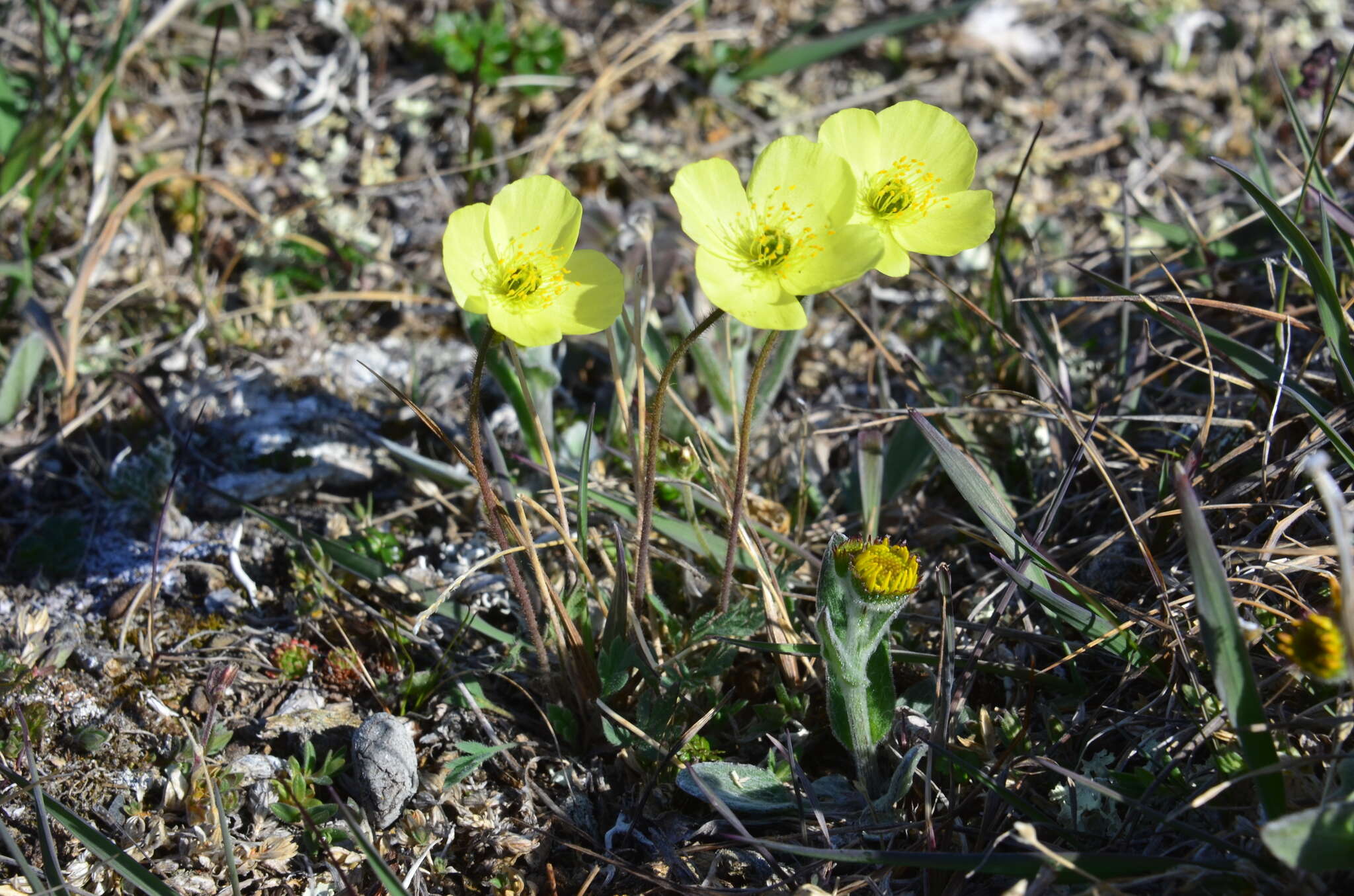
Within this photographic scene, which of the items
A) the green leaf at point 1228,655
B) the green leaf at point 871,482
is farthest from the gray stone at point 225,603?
the green leaf at point 1228,655

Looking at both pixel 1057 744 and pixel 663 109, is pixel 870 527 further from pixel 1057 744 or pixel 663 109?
pixel 663 109

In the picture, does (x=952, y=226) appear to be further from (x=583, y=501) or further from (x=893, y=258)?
(x=583, y=501)

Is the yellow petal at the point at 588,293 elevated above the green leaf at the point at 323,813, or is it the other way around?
the yellow petal at the point at 588,293

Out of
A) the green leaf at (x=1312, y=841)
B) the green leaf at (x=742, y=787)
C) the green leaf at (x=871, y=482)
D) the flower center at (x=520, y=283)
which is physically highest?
the flower center at (x=520, y=283)

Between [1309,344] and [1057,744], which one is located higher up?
[1309,344]

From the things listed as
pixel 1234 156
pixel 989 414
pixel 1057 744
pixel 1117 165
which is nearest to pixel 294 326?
pixel 989 414

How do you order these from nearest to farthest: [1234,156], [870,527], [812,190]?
[812,190]
[870,527]
[1234,156]

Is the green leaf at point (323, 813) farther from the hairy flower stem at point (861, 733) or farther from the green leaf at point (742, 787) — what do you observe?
the hairy flower stem at point (861, 733)
